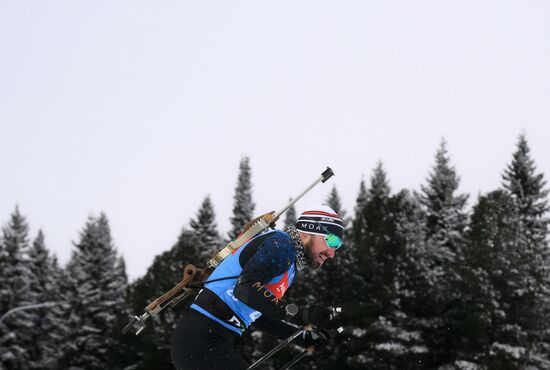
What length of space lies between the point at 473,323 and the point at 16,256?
1492 inches

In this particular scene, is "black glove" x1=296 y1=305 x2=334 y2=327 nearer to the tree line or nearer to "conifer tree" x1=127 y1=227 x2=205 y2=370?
the tree line

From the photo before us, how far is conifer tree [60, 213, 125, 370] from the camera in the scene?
53.3 m

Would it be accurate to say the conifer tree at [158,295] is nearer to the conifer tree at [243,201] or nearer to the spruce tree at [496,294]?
the conifer tree at [243,201]

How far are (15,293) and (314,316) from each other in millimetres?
53471

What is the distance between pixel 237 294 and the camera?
423 centimetres

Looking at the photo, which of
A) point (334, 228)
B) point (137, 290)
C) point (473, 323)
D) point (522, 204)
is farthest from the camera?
point (137, 290)

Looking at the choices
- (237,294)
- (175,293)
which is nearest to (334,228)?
(237,294)

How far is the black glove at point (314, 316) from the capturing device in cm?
439

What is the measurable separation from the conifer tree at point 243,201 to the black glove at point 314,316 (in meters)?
51.9

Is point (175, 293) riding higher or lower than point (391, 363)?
lower

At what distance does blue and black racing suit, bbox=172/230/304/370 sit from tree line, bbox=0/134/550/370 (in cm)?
1912

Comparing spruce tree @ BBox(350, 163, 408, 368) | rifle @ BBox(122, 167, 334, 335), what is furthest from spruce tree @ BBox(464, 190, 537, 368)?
rifle @ BBox(122, 167, 334, 335)

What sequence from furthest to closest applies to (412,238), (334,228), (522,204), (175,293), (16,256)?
(16,256), (522,204), (412,238), (175,293), (334,228)

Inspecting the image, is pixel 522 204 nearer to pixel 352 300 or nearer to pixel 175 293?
pixel 352 300
